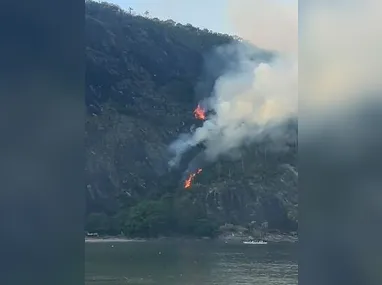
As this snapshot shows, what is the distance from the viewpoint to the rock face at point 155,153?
116 ft

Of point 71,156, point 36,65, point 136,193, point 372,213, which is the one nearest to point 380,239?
A: point 372,213

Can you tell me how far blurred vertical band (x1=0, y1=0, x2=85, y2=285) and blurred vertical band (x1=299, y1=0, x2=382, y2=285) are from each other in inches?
29.7

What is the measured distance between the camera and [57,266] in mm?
2166

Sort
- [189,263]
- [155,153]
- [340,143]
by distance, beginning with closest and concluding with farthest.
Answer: [340,143]
[189,263]
[155,153]

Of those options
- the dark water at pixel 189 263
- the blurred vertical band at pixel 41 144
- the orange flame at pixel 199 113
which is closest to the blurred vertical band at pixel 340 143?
the blurred vertical band at pixel 41 144

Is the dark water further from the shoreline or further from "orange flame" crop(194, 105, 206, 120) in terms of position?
"orange flame" crop(194, 105, 206, 120)

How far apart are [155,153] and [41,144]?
35.5m

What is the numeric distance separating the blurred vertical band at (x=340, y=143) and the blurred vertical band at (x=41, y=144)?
75cm

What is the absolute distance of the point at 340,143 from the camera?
82.6 inches

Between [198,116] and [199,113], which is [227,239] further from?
[199,113]

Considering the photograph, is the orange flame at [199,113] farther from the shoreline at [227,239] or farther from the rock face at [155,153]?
the shoreline at [227,239]

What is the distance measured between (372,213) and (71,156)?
995 millimetres

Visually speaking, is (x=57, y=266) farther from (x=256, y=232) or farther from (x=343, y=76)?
(x=256, y=232)

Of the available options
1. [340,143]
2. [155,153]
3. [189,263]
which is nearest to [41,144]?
[340,143]
